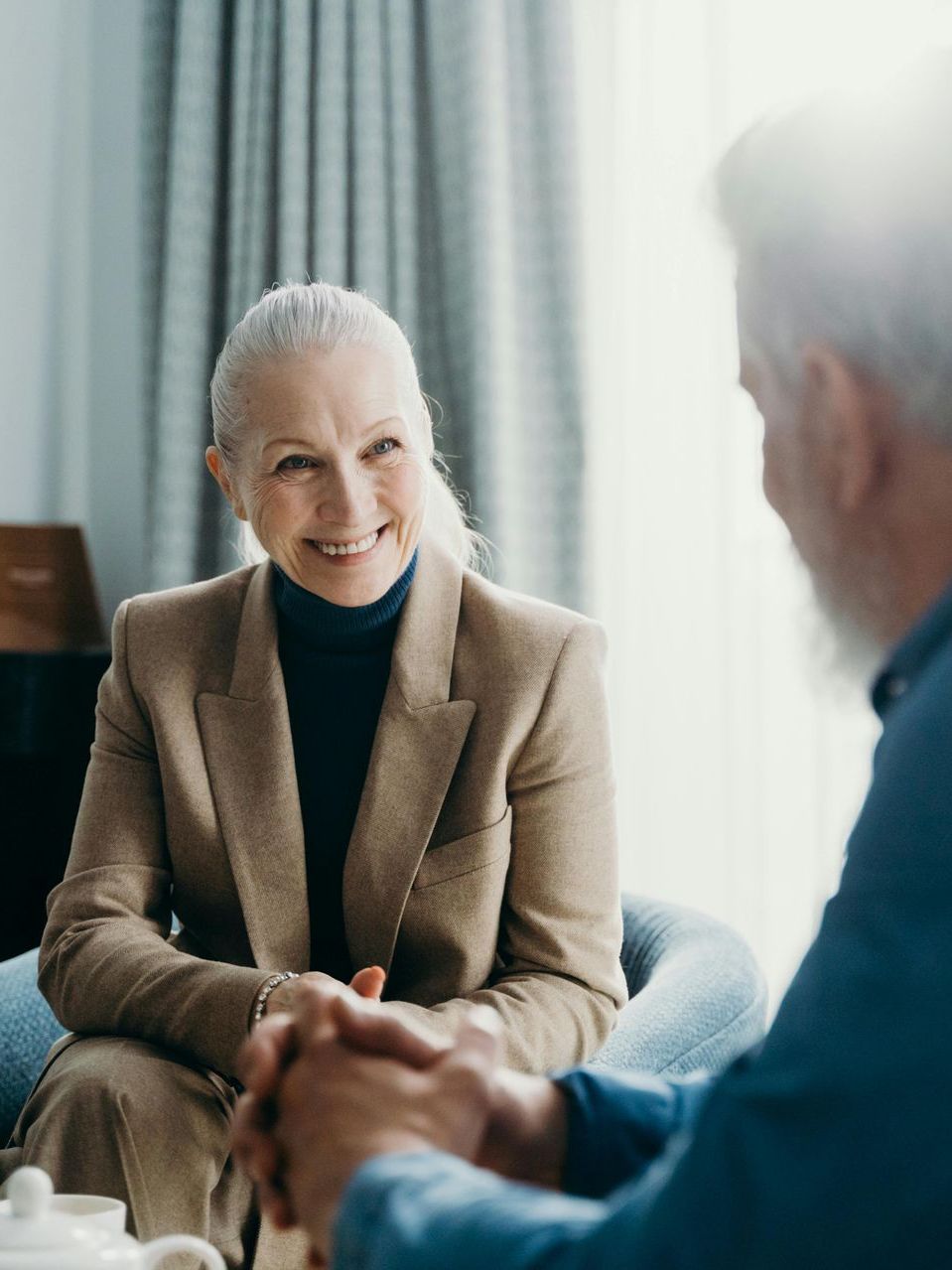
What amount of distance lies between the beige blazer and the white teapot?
2.17ft

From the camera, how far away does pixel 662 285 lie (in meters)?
3.07

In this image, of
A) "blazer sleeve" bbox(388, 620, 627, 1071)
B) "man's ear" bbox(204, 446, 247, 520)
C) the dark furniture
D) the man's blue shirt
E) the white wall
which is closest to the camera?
the man's blue shirt

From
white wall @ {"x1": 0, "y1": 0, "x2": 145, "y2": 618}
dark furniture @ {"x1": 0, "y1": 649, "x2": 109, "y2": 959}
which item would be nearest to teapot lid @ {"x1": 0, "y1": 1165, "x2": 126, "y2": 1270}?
dark furniture @ {"x1": 0, "y1": 649, "x2": 109, "y2": 959}

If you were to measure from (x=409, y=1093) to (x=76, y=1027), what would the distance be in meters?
0.89

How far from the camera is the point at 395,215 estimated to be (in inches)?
128

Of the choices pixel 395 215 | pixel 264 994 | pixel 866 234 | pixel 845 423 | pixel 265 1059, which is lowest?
pixel 264 994

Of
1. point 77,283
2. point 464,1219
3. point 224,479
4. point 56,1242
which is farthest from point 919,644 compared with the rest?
point 77,283

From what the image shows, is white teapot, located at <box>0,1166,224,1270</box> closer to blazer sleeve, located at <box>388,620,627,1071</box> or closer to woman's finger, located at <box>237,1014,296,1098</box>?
woman's finger, located at <box>237,1014,296,1098</box>

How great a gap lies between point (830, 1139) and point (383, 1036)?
336 mm

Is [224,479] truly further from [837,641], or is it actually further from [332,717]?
[837,641]

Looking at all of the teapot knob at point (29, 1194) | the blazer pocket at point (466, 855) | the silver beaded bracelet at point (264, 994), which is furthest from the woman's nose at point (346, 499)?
the teapot knob at point (29, 1194)

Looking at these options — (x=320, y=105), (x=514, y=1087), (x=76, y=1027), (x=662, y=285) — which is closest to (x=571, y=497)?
(x=662, y=285)

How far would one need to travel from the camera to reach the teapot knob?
0.97 meters

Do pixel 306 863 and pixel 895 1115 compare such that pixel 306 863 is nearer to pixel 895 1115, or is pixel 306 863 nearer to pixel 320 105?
pixel 895 1115
